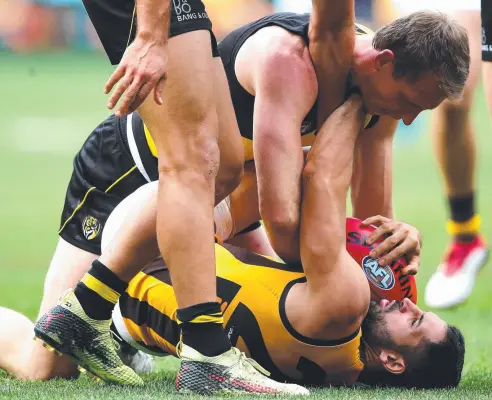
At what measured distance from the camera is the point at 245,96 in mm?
4434

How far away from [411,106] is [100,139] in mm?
1437

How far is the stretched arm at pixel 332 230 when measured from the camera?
380 centimetres

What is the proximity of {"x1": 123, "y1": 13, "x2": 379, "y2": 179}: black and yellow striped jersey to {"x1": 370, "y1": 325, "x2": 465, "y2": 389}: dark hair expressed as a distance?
0.99 m

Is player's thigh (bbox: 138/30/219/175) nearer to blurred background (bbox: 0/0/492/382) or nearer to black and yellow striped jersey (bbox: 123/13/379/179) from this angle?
black and yellow striped jersey (bbox: 123/13/379/179)

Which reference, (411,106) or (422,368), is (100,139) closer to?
(411,106)

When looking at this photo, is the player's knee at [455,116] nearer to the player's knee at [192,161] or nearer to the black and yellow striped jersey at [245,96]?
the black and yellow striped jersey at [245,96]

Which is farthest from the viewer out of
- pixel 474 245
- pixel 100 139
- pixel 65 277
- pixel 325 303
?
pixel 474 245

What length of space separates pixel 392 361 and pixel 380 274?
1.12ft

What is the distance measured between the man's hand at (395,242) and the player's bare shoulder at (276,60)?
1.90 ft

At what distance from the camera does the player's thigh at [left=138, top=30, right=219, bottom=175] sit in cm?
342

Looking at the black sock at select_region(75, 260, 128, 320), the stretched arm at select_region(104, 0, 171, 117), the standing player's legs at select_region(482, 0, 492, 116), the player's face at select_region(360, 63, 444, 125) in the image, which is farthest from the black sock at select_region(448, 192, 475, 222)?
the stretched arm at select_region(104, 0, 171, 117)

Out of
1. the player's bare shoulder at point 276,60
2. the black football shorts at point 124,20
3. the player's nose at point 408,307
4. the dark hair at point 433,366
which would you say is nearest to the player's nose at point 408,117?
the player's bare shoulder at point 276,60

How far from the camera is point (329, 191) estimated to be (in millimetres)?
4004

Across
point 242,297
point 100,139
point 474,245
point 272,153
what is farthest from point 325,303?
point 474,245
